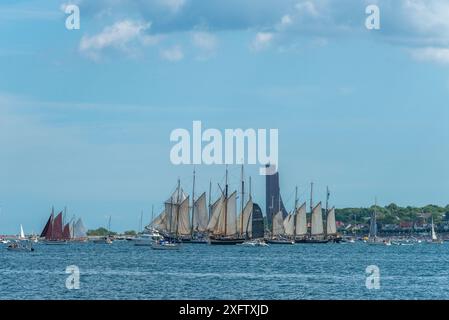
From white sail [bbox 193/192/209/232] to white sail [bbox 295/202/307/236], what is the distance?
23.0 meters

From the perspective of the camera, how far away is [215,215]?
589ft

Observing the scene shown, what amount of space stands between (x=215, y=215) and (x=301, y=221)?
2464 centimetres

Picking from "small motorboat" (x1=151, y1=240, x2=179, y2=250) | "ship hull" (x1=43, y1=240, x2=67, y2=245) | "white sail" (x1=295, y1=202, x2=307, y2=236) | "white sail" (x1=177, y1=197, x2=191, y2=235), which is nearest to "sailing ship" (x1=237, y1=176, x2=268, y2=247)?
"white sail" (x1=177, y1=197, x2=191, y2=235)

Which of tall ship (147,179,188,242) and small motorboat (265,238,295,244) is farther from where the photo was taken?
small motorboat (265,238,295,244)

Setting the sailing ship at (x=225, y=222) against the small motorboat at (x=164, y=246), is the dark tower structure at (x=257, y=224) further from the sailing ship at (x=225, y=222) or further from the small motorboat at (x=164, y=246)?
the small motorboat at (x=164, y=246)

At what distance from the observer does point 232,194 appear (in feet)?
584

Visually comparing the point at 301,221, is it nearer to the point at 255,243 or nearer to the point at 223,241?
the point at 255,243

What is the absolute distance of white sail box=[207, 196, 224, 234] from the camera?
586 ft

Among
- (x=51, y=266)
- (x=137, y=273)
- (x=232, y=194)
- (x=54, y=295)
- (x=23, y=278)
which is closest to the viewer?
(x=54, y=295)

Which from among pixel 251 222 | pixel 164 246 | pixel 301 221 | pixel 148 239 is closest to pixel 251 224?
pixel 251 222

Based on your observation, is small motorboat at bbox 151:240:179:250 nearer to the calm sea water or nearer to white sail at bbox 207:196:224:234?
white sail at bbox 207:196:224:234
